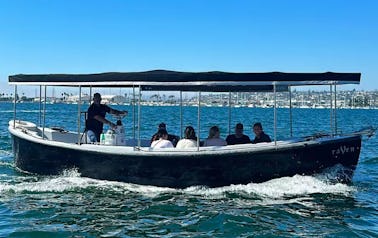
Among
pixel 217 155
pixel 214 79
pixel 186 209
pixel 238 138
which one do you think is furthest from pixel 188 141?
pixel 186 209

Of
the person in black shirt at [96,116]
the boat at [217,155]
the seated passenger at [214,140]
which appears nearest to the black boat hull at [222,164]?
the boat at [217,155]

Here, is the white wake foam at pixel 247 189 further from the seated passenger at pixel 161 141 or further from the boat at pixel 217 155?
the seated passenger at pixel 161 141

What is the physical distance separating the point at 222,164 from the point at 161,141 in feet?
5.50

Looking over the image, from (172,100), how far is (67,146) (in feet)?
19.2

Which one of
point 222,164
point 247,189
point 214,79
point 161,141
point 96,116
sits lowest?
point 247,189

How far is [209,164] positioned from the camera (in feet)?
35.4

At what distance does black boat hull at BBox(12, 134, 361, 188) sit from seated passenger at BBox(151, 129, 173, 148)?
59 centimetres

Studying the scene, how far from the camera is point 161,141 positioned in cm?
1165

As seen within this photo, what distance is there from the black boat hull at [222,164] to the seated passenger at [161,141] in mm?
585

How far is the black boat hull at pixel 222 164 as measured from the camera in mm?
10648

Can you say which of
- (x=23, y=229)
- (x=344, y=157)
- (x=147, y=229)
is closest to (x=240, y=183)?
(x=344, y=157)

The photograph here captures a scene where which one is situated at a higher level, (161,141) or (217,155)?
(161,141)

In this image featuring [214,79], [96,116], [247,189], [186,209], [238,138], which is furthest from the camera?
[96,116]

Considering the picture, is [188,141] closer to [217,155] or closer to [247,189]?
[217,155]
